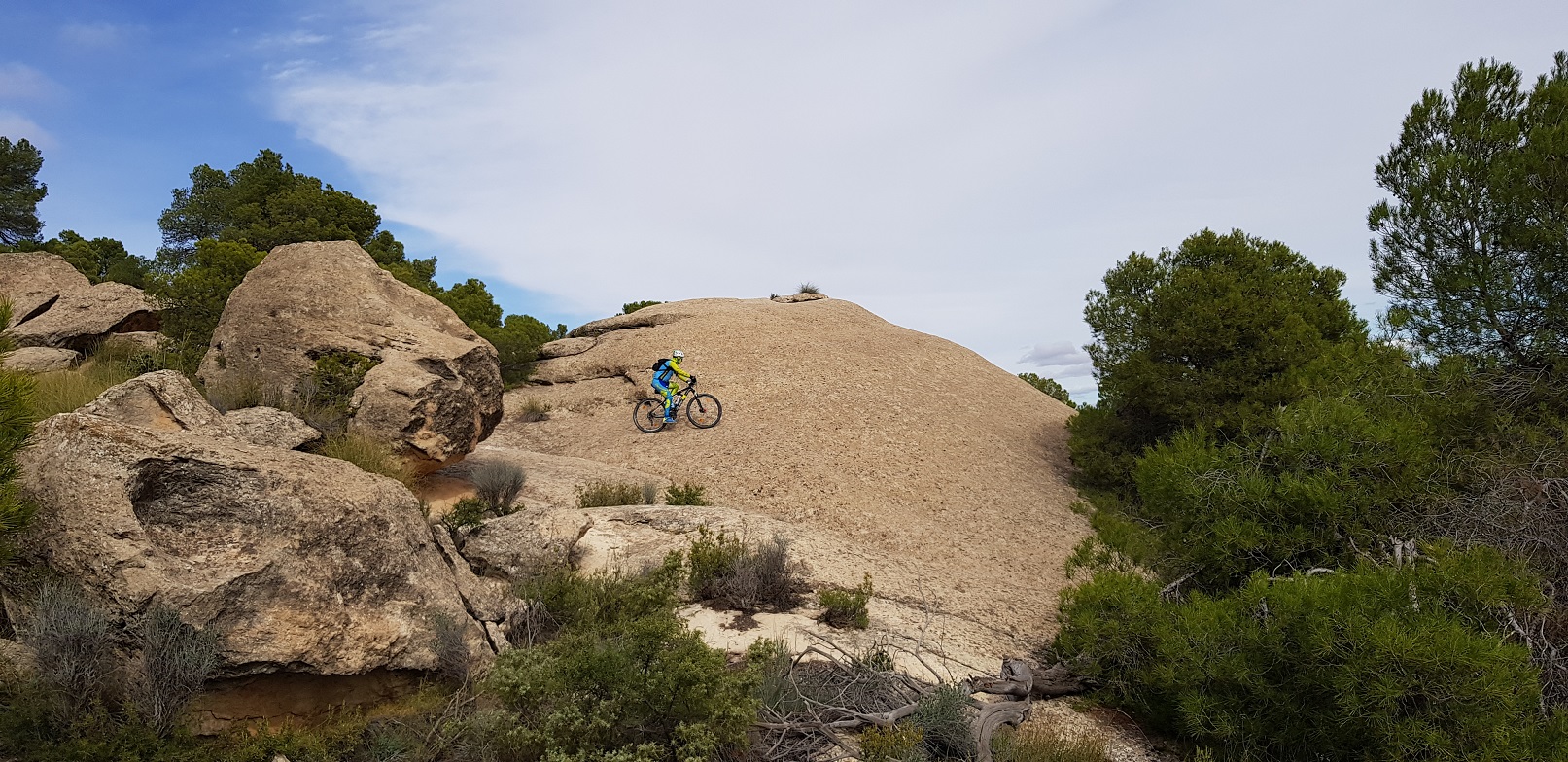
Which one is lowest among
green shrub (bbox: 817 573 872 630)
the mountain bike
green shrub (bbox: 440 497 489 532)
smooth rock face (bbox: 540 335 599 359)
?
green shrub (bbox: 817 573 872 630)

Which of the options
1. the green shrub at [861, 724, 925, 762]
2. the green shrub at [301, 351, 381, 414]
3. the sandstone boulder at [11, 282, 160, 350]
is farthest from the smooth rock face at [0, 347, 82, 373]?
the green shrub at [861, 724, 925, 762]

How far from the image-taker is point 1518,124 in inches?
295

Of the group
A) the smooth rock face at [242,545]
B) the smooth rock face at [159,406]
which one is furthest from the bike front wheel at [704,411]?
the smooth rock face at [242,545]

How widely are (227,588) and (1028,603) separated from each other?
26.5ft

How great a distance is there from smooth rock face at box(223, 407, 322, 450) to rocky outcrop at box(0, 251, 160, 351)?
8.04m

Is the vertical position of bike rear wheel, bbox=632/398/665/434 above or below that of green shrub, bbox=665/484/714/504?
above

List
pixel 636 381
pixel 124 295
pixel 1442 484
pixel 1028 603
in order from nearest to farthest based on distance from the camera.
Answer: pixel 1442 484
pixel 1028 603
pixel 124 295
pixel 636 381

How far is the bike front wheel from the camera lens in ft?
51.3

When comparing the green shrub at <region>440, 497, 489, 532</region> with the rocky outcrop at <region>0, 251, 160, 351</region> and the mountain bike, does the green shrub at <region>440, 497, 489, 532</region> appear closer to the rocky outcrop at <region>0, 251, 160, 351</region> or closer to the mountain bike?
the mountain bike

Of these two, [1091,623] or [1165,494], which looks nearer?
[1091,623]

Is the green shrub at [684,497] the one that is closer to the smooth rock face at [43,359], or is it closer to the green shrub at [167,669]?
the green shrub at [167,669]

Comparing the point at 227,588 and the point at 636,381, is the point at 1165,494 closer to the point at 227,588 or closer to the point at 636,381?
the point at 227,588

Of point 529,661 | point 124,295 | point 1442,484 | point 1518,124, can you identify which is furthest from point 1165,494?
point 124,295

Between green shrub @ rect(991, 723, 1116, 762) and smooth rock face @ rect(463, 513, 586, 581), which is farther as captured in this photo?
smooth rock face @ rect(463, 513, 586, 581)
